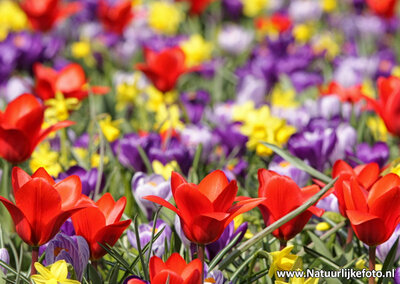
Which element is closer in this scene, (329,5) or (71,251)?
(71,251)

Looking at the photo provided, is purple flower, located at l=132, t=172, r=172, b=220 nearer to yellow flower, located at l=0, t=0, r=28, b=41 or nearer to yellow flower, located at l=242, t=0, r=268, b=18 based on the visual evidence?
yellow flower, located at l=0, t=0, r=28, b=41

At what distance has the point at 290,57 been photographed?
11.8 feet

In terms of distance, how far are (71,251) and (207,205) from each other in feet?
0.91

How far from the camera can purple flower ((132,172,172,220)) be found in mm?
1610

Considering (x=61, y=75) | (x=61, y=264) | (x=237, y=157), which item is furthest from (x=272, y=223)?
(x=61, y=75)

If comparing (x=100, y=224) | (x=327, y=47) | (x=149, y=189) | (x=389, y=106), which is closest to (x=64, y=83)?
(x=149, y=189)

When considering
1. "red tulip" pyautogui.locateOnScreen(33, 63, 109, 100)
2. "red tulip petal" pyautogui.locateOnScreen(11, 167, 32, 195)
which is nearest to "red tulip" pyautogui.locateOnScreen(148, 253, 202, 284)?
"red tulip petal" pyautogui.locateOnScreen(11, 167, 32, 195)

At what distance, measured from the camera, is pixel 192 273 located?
1.08 m

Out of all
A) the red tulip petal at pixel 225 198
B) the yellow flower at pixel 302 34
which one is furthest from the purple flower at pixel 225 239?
the yellow flower at pixel 302 34

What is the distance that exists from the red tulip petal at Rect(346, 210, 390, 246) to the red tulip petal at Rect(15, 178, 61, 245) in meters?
0.53

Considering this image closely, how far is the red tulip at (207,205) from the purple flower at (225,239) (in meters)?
0.19

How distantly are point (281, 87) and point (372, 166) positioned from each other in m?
2.15

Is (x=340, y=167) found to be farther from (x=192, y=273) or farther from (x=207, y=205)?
(x=192, y=273)

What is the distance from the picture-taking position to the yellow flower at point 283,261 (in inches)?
49.1
